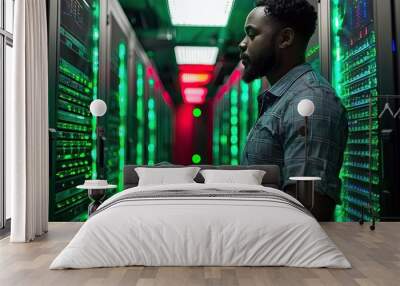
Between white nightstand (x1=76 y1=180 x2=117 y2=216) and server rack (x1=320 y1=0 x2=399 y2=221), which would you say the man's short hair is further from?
white nightstand (x1=76 y1=180 x2=117 y2=216)

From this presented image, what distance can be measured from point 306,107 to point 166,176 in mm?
1578

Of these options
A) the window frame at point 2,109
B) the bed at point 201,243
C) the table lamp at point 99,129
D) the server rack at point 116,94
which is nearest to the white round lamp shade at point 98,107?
the table lamp at point 99,129

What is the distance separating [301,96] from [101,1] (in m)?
2.54

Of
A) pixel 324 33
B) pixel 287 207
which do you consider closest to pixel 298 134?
pixel 324 33

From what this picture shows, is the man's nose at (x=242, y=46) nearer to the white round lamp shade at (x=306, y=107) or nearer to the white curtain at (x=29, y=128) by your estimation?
the white round lamp shade at (x=306, y=107)

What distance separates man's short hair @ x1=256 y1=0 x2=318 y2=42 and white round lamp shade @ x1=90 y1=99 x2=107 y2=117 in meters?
2.04

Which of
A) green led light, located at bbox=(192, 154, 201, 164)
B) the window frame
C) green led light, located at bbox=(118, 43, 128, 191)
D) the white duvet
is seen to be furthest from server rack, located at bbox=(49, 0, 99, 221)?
the white duvet

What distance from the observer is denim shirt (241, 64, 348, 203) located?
4.88m

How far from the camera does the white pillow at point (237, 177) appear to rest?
4668 mm

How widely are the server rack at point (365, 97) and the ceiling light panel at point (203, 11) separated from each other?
110 centimetres

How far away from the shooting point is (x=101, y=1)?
5391 millimetres

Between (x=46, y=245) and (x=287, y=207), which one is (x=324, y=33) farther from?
(x=46, y=245)

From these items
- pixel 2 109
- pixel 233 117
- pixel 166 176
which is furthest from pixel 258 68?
pixel 2 109

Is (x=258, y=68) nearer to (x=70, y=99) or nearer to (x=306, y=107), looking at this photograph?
(x=306, y=107)
